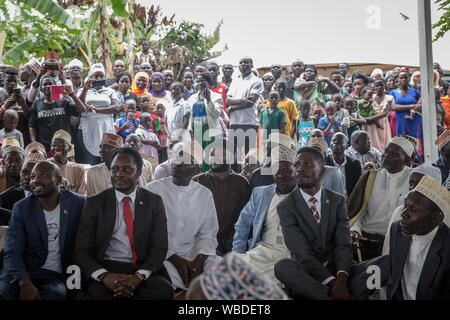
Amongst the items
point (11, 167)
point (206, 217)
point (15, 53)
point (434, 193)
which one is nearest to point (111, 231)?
point (206, 217)

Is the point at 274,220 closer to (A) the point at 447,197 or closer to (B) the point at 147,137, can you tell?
(A) the point at 447,197

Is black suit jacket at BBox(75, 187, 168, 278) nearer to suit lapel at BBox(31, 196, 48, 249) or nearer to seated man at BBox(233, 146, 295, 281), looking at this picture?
suit lapel at BBox(31, 196, 48, 249)

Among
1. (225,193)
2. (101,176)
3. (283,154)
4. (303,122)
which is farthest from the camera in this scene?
(303,122)

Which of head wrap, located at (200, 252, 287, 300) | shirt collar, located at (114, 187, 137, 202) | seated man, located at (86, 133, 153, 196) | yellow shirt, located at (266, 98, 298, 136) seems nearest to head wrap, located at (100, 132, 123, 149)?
seated man, located at (86, 133, 153, 196)

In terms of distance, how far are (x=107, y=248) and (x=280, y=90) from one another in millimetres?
5179

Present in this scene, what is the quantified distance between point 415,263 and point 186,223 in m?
1.92

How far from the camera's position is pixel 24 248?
12.4 feet

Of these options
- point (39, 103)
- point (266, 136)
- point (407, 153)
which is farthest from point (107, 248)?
point (266, 136)

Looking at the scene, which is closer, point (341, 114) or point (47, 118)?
point (47, 118)

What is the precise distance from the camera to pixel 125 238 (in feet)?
13.0

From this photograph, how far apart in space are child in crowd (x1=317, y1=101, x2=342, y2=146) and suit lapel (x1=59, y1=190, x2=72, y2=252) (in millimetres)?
4800

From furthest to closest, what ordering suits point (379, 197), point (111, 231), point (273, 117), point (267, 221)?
1. point (273, 117)
2. point (379, 197)
3. point (267, 221)
4. point (111, 231)

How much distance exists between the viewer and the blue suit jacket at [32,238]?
145 inches

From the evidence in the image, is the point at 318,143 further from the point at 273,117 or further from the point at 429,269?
the point at 429,269
